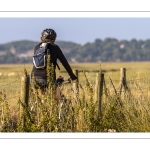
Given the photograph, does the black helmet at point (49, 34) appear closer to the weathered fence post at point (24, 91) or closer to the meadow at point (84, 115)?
Answer: the meadow at point (84, 115)

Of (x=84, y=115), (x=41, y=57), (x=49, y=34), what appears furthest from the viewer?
(x=84, y=115)

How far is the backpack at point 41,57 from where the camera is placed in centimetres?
1023

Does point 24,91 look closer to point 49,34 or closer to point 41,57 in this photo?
point 41,57

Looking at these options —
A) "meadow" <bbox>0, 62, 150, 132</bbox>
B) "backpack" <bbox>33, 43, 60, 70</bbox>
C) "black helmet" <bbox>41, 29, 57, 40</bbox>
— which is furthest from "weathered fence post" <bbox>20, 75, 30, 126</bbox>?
"black helmet" <bbox>41, 29, 57, 40</bbox>

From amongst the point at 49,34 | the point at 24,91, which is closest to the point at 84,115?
the point at 24,91

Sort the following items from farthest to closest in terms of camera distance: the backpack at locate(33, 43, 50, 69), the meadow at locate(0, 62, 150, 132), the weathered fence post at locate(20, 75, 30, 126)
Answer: the weathered fence post at locate(20, 75, 30, 126), the meadow at locate(0, 62, 150, 132), the backpack at locate(33, 43, 50, 69)

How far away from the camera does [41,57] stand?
1027 centimetres

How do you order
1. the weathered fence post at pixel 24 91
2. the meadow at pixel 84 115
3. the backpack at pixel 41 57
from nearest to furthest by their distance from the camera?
1. the backpack at pixel 41 57
2. the meadow at pixel 84 115
3. the weathered fence post at pixel 24 91

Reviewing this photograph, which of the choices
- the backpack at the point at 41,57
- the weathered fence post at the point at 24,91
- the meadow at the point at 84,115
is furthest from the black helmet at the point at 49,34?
the weathered fence post at the point at 24,91

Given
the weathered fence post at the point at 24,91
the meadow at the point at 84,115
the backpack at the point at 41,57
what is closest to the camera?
the backpack at the point at 41,57

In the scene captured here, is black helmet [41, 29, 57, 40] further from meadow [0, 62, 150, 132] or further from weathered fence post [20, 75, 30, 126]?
weathered fence post [20, 75, 30, 126]

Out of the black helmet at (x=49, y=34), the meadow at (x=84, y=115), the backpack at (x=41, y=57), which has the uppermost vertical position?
the black helmet at (x=49, y=34)

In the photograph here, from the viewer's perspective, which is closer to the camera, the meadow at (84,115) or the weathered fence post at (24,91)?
the meadow at (84,115)

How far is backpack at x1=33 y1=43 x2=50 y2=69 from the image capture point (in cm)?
1023
